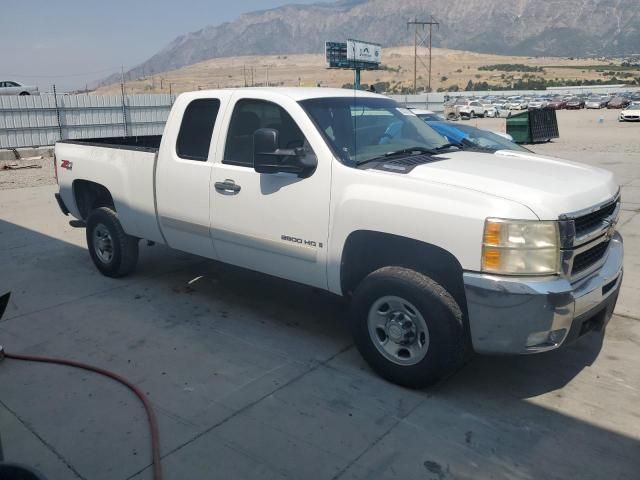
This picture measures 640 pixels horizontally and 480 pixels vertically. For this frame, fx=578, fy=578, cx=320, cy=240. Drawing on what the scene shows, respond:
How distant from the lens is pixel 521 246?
128 inches

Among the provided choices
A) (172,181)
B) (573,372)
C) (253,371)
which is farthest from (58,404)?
(573,372)

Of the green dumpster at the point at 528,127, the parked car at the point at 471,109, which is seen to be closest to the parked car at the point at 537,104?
the parked car at the point at 471,109

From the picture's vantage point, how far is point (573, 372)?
4113 millimetres

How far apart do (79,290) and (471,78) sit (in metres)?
143

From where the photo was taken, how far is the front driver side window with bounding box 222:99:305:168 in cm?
446

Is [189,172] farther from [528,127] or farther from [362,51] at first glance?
[362,51]

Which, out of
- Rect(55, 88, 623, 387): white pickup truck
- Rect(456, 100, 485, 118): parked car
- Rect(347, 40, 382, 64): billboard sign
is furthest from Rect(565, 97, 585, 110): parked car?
Rect(55, 88, 623, 387): white pickup truck

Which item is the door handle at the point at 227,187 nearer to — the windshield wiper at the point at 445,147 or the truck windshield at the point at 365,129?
the truck windshield at the point at 365,129

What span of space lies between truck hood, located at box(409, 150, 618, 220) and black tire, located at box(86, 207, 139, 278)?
343cm

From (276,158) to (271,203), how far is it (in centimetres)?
39

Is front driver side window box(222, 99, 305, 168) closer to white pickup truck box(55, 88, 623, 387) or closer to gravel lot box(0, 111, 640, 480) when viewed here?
white pickup truck box(55, 88, 623, 387)

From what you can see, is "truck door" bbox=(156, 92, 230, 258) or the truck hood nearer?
the truck hood

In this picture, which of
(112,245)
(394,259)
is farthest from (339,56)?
(394,259)

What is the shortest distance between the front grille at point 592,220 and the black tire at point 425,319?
2.84 ft
